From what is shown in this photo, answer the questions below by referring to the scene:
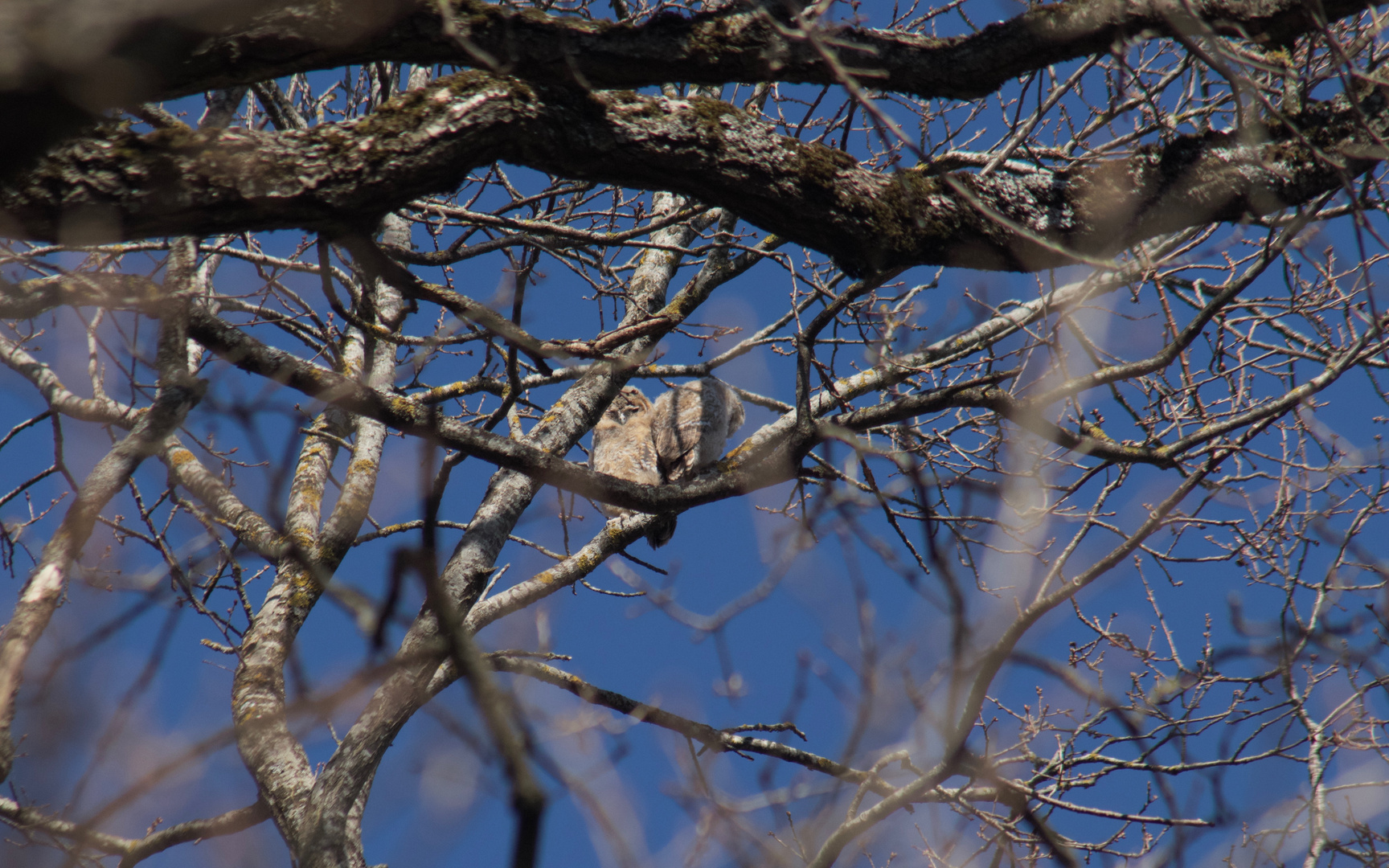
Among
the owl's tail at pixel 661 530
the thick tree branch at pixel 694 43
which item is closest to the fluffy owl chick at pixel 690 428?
the owl's tail at pixel 661 530

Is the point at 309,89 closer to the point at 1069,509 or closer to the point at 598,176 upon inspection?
the point at 598,176

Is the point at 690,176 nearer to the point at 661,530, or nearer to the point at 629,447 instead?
the point at 661,530

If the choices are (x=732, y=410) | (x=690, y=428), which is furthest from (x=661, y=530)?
(x=732, y=410)

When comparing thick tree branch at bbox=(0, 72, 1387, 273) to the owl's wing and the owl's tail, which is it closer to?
the owl's tail

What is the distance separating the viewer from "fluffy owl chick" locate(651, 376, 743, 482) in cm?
495

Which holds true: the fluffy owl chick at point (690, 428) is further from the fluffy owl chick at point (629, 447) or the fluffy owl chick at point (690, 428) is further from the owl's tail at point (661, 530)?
the owl's tail at point (661, 530)

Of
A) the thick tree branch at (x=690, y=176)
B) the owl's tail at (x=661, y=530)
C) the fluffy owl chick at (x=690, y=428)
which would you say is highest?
the fluffy owl chick at (x=690, y=428)

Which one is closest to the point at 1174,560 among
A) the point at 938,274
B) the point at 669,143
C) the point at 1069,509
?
the point at 1069,509

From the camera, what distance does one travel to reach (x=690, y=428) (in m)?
4.95

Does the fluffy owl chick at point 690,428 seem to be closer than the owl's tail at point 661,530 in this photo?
No

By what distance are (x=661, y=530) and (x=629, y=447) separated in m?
0.63

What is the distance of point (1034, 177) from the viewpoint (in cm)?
271

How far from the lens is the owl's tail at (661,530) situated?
4.41m

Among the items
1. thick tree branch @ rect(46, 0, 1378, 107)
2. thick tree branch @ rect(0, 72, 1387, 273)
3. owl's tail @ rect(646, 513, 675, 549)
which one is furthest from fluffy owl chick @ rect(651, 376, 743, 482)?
thick tree branch @ rect(46, 0, 1378, 107)
